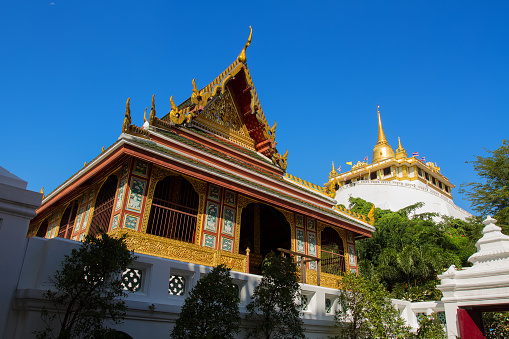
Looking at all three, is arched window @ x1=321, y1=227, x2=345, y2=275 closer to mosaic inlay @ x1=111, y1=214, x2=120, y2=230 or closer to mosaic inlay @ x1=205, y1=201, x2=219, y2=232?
mosaic inlay @ x1=205, y1=201, x2=219, y2=232

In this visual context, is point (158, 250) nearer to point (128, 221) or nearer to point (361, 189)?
point (128, 221)

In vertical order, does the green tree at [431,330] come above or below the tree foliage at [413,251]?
below

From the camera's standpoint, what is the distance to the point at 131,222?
33.2ft

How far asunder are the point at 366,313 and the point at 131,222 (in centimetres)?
605

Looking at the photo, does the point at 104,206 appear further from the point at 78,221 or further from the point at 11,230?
the point at 11,230

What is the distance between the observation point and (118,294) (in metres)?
6.86

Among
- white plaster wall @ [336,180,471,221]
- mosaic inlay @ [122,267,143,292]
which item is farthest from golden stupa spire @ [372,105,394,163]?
mosaic inlay @ [122,267,143,292]

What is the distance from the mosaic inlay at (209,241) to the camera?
11.1 meters

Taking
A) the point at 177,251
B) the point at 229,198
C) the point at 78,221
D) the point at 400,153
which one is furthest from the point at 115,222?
the point at 400,153

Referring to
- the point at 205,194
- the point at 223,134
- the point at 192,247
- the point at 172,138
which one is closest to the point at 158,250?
the point at 192,247

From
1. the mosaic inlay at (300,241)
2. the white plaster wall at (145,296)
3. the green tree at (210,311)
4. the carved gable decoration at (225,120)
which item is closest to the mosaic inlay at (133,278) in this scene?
the white plaster wall at (145,296)

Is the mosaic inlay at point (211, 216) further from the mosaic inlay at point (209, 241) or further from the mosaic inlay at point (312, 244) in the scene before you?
the mosaic inlay at point (312, 244)

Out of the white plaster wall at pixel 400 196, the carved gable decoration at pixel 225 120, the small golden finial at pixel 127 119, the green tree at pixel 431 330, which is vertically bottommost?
the green tree at pixel 431 330

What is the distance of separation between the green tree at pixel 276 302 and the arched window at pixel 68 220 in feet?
25.0
